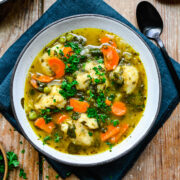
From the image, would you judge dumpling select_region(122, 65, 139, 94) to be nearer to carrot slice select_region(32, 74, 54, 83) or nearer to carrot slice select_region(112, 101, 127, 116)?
carrot slice select_region(112, 101, 127, 116)

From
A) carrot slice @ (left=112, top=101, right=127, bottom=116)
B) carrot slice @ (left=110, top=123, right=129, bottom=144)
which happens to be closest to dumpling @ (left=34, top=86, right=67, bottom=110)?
carrot slice @ (left=112, top=101, right=127, bottom=116)

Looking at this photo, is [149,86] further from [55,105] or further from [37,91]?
[37,91]

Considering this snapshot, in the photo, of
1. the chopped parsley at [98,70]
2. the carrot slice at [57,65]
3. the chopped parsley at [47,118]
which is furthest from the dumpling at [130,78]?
the chopped parsley at [47,118]

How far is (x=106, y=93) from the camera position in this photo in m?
4.01

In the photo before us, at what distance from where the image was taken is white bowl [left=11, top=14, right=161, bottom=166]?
3854 millimetres

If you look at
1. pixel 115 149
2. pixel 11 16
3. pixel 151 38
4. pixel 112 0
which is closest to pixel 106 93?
pixel 115 149

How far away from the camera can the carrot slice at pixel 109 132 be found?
12.9 ft

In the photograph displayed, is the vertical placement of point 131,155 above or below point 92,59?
below

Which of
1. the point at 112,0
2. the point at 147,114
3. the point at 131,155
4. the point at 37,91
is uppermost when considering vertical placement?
the point at 112,0

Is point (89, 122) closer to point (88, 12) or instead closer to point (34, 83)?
point (34, 83)

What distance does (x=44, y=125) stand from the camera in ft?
13.2

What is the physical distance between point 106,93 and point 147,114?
73 cm

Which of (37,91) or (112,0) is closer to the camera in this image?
(37,91)

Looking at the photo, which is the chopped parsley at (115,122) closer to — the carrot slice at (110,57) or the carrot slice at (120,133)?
the carrot slice at (120,133)
